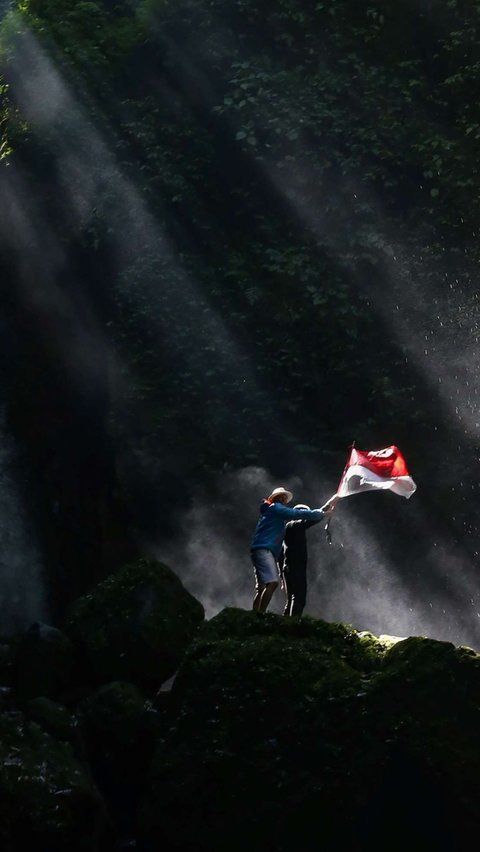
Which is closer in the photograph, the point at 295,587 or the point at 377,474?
the point at 377,474

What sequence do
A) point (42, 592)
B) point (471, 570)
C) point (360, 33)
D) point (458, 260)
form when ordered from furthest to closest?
1. point (360, 33)
2. point (458, 260)
3. point (471, 570)
4. point (42, 592)

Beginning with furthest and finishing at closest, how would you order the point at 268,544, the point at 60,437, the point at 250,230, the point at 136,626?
1. the point at 250,230
2. the point at 60,437
3. the point at 268,544
4. the point at 136,626

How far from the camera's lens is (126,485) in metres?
18.0

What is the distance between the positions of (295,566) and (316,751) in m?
3.61

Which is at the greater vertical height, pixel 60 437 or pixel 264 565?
pixel 60 437

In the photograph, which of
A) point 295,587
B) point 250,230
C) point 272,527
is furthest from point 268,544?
point 250,230

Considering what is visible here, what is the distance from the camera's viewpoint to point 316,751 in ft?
26.1

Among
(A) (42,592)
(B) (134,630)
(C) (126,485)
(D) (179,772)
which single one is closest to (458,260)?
(C) (126,485)

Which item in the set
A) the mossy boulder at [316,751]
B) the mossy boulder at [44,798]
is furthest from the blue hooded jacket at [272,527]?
the mossy boulder at [44,798]

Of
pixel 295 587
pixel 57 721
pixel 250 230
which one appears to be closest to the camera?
pixel 57 721

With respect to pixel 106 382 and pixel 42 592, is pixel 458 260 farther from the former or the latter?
pixel 42 592

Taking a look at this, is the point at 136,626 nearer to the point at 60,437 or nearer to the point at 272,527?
the point at 272,527

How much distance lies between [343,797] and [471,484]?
10.1 meters

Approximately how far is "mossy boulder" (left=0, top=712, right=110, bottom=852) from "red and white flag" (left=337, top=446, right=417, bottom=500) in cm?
420
